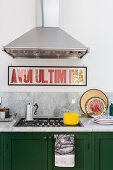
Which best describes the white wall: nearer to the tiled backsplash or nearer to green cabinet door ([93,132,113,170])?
the tiled backsplash

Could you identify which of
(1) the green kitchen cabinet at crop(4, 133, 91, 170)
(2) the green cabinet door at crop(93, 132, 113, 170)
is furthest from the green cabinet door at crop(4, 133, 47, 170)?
(2) the green cabinet door at crop(93, 132, 113, 170)

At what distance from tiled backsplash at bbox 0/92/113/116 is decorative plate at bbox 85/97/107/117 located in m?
0.13

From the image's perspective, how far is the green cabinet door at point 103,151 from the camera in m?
2.15

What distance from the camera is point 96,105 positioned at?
2824mm

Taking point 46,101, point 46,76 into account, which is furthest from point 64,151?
point 46,76

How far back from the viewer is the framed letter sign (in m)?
2.83

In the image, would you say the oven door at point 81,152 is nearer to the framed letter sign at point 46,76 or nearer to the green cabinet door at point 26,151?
the green cabinet door at point 26,151

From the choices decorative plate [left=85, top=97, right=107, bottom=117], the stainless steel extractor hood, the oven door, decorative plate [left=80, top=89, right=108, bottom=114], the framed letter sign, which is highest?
the stainless steel extractor hood

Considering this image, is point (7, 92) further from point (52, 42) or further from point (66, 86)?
point (52, 42)

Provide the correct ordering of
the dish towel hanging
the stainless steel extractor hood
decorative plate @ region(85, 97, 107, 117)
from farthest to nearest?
decorative plate @ region(85, 97, 107, 117) → the stainless steel extractor hood → the dish towel hanging

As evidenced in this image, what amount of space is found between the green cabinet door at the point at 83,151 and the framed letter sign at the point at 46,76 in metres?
0.90

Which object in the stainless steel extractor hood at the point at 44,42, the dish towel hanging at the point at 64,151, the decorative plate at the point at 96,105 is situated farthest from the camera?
the decorative plate at the point at 96,105

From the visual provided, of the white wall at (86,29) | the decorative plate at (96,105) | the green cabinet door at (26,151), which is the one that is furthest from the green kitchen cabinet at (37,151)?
the white wall at (86,29)

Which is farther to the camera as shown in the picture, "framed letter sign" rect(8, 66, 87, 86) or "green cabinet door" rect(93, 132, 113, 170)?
"framed letter sign" rect(8, 66, 87, 86)
